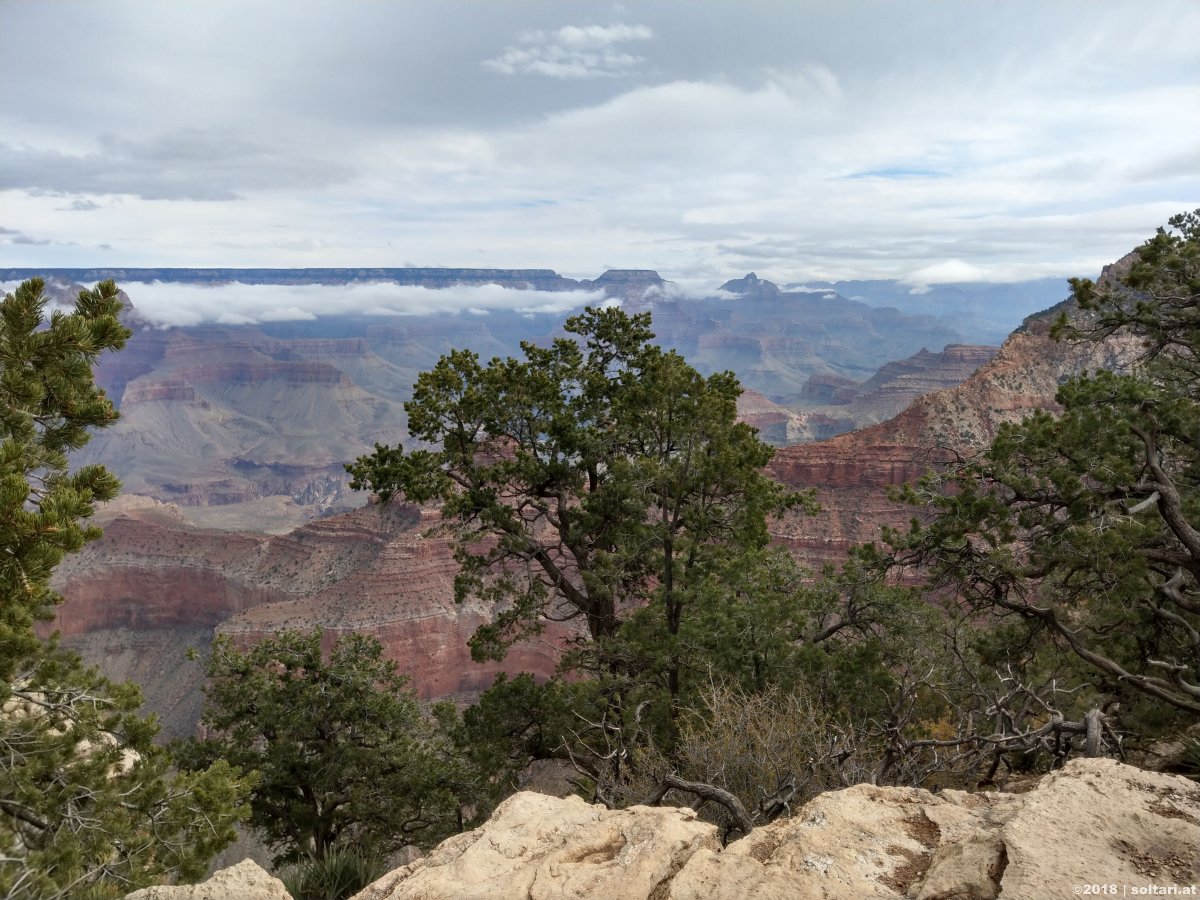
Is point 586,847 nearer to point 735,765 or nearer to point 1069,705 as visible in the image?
point 735,765

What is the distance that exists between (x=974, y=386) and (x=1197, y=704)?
75.9 metres

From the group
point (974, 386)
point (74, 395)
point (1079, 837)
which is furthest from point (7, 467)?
point (974, 386)

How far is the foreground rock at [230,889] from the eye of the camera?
17.5ft

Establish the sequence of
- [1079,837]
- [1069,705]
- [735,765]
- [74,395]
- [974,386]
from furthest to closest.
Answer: [974,386]
[1069,705]
[735,765]
[74,395]
[1079,837]

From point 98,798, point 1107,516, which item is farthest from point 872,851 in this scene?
point 98,798

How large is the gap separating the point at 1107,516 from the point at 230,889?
440 inches

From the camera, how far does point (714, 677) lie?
45.7 ft

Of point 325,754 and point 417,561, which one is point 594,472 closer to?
point 325,754

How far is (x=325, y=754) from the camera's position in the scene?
57.7ft

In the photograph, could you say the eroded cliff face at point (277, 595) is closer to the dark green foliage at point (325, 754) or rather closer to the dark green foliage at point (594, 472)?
the dark green foliage at point (325, 754)

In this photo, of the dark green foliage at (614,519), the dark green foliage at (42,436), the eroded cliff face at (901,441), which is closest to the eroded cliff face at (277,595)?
the eroded cliff face at (901,441)

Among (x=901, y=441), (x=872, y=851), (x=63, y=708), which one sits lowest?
(x=901, y=441)

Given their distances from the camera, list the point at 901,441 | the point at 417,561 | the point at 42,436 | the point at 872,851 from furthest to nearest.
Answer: the point at 417,561
the point at 901,441
the point at 42,436
the point at 872,851

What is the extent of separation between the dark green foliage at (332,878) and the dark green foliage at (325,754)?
8.31 metres
